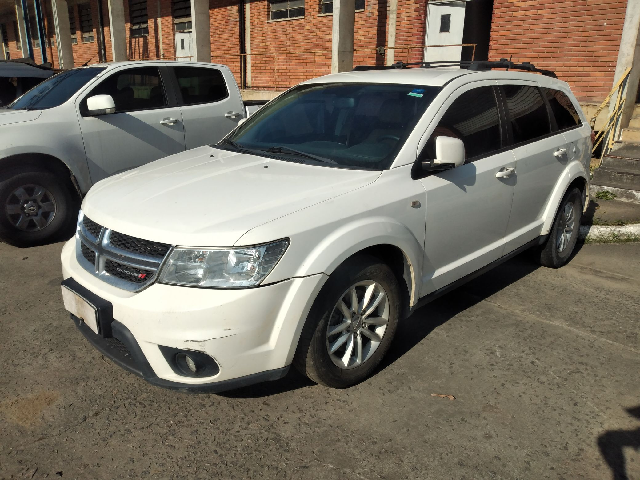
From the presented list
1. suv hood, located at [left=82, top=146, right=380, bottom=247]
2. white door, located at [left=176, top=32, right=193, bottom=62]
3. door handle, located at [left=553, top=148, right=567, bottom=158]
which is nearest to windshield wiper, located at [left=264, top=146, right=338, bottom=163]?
suv hood, located at [left=82, top=146, right=380, bottom=247]

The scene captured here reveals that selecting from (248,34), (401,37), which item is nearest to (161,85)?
(401,37)

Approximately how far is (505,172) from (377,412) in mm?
1955

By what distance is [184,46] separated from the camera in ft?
58.6

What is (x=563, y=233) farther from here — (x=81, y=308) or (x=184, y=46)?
(x=184, y=46)

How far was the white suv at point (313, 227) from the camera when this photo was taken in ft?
8.08

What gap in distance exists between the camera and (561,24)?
31.3ft

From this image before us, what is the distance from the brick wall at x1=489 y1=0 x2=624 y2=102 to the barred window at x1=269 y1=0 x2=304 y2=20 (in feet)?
18.0

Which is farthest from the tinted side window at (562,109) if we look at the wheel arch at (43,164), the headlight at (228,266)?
the wheel arch at (43,164)

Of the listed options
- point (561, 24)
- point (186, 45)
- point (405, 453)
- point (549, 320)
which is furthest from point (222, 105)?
point (186, 45)

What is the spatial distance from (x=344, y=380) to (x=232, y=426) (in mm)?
654

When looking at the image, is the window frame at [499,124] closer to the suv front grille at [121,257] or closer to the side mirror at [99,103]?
the suv front grille at [121,257]

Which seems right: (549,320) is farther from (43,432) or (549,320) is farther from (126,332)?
(43,432)

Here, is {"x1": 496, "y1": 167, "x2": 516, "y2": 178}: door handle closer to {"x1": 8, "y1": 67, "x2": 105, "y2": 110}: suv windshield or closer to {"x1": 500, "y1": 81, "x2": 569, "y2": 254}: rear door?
{"x1": 500, "y1": 81, "x2": 569, "y2": 254}: rear door

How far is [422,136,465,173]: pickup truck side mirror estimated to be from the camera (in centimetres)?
309
